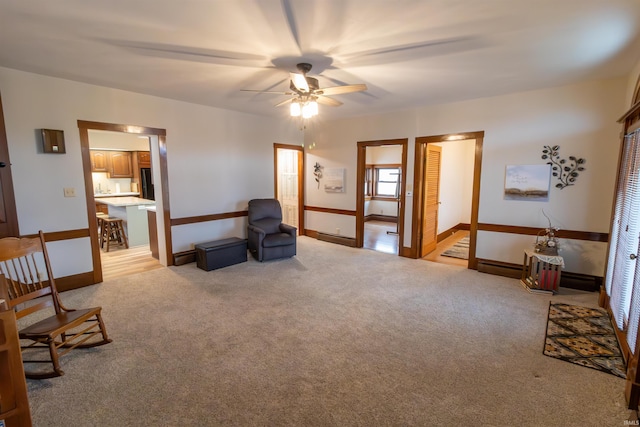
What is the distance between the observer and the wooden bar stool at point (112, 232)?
5.85 metres

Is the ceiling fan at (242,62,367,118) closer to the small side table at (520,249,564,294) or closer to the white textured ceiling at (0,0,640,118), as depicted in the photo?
the white textured ceiling at (0,0,640,118)

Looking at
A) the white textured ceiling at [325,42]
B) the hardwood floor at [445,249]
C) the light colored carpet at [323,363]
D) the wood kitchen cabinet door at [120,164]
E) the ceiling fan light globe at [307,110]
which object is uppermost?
the white textured ceiling at [325,42]

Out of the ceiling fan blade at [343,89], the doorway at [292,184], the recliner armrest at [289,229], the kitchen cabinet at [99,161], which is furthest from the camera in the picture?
the kitchen cabinet at [99,161]

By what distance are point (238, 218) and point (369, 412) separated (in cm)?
449

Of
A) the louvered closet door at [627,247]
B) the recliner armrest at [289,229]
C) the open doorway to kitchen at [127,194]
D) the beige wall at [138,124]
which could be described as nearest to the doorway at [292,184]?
the beige wall at [138,124]

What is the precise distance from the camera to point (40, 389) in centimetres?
215

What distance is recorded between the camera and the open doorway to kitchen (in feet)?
13.6

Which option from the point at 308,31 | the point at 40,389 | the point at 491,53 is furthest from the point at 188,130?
the point at 491,53

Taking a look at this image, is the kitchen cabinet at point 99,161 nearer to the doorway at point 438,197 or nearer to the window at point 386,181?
the window at point 386,181

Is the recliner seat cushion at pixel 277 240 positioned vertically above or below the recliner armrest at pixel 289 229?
below

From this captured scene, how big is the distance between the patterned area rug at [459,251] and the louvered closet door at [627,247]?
7.71 ft

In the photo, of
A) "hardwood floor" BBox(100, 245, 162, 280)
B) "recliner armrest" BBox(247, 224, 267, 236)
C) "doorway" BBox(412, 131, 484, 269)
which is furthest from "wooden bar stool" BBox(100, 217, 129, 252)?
"doorway" BBox(412, 131, 484, 269)

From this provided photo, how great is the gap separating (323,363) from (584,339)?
246cm

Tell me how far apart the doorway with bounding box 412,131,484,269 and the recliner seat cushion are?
7.43ft
